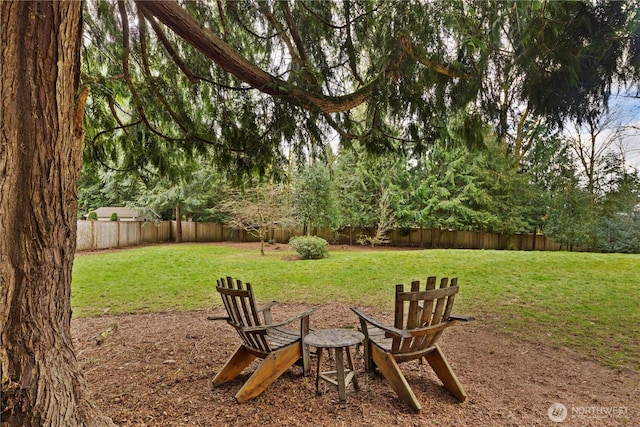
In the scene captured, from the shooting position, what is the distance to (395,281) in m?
7.39

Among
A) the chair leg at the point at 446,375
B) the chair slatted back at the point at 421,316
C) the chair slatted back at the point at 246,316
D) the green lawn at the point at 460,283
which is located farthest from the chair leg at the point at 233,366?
the green lawn at the point at 460,283

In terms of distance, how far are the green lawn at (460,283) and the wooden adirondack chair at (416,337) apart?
1.94 meters

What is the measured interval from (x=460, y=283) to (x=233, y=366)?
564 centimetres

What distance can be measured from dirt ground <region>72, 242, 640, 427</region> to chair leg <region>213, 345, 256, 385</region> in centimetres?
7

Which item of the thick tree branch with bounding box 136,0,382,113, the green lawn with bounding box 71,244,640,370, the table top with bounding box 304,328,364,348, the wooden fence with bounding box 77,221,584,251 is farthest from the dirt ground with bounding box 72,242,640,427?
the wooden fence with bounding box 77,221,584,251

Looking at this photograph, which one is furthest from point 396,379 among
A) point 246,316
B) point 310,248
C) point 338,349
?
point 310,248

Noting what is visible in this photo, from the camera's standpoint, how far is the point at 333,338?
2707 millimetres

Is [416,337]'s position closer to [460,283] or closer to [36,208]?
[36,208]

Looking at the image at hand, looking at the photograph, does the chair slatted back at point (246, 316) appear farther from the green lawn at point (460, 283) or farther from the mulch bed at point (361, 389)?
the green lawn at point (460, 283)

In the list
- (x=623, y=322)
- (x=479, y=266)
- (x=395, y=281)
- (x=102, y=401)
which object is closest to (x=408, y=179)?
(x=479, y=266)

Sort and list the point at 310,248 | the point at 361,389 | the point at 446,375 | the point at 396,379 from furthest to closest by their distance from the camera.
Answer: the point at 310,248 < the point at 361,389 < the point at 446,375 < the point at 396,379

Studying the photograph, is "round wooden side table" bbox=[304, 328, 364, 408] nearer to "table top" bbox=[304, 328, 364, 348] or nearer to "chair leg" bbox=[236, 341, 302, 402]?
"table top" bbox=[304, 328, 364, 348]

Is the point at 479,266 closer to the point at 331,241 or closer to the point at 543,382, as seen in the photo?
the point at 543,382

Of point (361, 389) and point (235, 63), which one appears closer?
point (361, 389)
